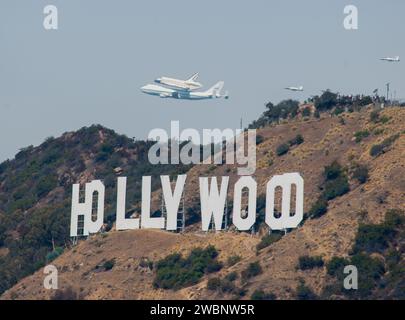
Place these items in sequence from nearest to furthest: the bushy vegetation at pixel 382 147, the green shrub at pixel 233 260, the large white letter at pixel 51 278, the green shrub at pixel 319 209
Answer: the green shrub at pixel 233 260, the large white letter at pixel 51 278, the green shrub at pixel 319 209, the bushy vegetation at pixel 382 147

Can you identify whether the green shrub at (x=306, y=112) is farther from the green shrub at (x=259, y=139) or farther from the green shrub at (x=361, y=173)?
the green shrub at (x=361, y=173)

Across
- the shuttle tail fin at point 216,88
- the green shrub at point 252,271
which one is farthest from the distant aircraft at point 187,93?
the green shrub at point 252,271

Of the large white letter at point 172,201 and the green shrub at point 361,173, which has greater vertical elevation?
the green shrub at point 361,173

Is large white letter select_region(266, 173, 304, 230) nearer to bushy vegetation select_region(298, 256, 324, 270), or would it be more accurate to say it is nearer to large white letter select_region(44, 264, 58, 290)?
bushy vegetation select_region(298, 256, 324, 270)

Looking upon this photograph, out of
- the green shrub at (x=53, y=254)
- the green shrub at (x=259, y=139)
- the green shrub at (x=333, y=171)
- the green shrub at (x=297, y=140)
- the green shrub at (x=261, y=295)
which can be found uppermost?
the green shrub at (x=297, y=140)

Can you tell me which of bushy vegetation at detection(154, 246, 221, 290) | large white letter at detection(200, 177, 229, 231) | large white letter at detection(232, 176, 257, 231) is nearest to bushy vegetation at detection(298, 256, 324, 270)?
bushy vegetation at detection(154, 246, 221, 290)

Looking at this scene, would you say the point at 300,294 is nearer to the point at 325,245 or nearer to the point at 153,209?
the point at 325,245
